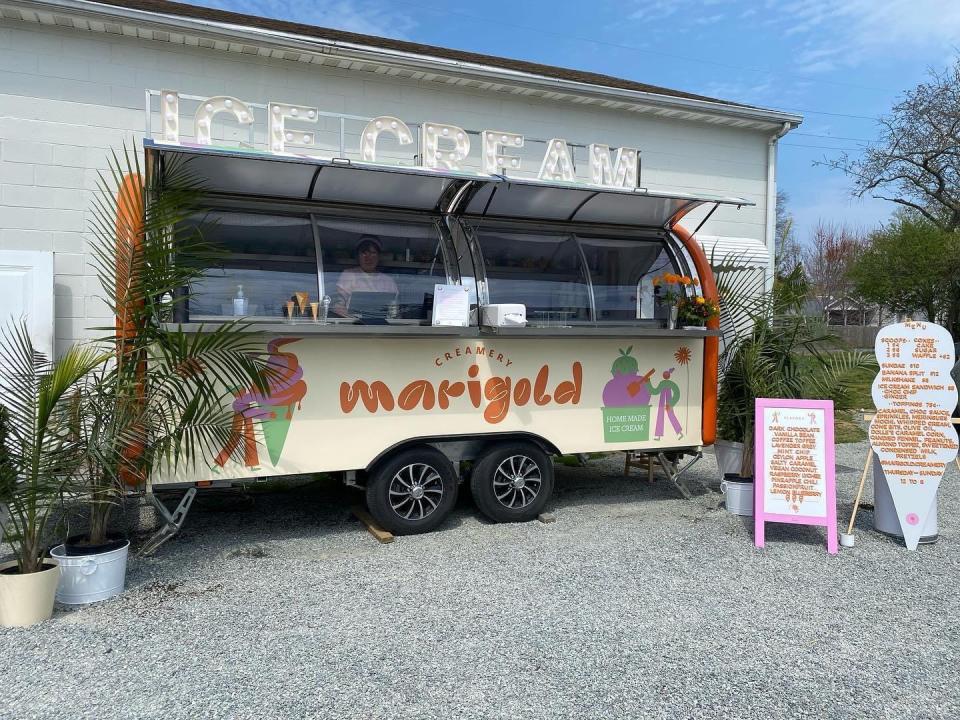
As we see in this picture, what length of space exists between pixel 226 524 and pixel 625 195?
4.12m

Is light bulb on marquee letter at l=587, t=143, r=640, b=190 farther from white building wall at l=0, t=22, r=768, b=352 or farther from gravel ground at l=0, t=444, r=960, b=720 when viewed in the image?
gravel ground at l=0, t=444, r=960, b=720

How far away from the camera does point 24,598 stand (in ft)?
12.5

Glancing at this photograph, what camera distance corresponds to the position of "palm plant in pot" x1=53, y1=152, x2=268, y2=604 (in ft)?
13.9

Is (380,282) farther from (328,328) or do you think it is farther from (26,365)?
(26,365)

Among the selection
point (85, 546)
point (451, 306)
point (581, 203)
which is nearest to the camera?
point (85, 546)

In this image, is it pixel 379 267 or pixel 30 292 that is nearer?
pixel 379 267

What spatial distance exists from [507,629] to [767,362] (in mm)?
3735

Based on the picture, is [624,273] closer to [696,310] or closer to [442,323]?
[696,310]

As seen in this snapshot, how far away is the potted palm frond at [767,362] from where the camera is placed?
20.7ft

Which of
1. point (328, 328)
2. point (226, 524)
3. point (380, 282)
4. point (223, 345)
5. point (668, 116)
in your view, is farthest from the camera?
point (668, 116)

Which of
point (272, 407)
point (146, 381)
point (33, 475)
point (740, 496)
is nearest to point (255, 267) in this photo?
point (272, 407)

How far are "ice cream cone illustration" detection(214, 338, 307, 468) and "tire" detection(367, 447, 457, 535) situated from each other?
765 millimetres

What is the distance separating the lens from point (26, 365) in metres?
4.16

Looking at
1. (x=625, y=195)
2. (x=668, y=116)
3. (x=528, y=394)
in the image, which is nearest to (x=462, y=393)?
(x=528, y=394)
